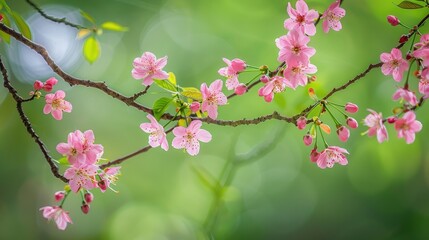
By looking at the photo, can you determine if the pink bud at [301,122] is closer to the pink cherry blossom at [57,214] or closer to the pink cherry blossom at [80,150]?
the pink cherry blossom at [80,150]

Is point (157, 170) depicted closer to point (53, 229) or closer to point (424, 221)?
point (53, 229)

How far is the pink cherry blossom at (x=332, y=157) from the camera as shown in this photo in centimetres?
81

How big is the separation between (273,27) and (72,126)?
173 centimetres

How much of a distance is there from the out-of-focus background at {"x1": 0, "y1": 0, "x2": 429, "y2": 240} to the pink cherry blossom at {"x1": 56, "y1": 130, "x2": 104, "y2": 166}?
2.81 meters

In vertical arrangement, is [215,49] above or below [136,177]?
above

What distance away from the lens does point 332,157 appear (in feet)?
2.68

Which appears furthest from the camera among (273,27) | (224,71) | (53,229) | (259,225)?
(259,225)

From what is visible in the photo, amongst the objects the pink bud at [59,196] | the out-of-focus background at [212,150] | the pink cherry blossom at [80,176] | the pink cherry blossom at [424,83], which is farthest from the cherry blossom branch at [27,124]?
the out-of-focus background at [212,150]

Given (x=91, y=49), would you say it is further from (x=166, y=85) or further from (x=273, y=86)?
(x=273, y=86)

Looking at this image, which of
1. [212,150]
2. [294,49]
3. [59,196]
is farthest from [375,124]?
[212,150]

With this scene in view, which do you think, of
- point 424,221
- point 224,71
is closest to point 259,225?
point 424,221

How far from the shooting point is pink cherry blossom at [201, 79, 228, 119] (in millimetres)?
782

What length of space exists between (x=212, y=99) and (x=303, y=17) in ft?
0.60

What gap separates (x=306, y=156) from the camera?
425 centimetres
